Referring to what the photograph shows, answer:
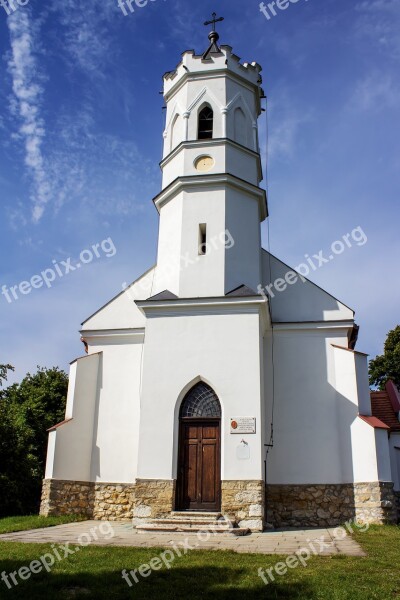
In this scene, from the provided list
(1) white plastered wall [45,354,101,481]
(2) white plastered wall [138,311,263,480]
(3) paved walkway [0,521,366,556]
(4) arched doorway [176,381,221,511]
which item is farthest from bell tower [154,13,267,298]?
(3) paved walkway [0,521,366,556]

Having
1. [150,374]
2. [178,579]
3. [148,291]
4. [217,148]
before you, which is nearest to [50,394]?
[148,291]

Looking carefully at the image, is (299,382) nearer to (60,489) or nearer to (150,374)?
(150,374)

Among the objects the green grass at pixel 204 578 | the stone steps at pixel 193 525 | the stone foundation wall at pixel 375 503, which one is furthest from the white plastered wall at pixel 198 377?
the green grass at pixel 204 578

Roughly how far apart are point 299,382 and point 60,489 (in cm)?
785

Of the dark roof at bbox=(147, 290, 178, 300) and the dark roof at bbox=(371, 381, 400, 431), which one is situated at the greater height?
the dark roof at bbox=(147, 290, 178, 300)

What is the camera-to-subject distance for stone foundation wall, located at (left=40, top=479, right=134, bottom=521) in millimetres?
15537

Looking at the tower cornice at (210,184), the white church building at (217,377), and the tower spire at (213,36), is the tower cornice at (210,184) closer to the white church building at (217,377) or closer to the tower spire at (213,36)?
the white church building at (217,377)

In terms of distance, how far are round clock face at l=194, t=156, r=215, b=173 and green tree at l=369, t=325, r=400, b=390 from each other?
20.8 metres

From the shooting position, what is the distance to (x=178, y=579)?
707cm

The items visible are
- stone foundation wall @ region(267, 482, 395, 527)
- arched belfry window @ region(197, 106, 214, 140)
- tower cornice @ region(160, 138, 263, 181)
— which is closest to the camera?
stone foundation wall @ region(267, 482, 395, 527)

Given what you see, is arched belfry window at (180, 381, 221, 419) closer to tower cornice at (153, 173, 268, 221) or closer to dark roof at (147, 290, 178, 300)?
dark roof at (147, 290, 178, 300)

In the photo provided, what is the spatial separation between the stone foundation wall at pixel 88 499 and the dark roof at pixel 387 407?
30.7 feet

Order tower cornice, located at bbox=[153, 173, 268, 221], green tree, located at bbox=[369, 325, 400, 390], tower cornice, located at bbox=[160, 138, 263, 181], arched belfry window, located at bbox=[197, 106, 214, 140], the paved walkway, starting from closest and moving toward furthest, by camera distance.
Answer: the paved walkway
tower cornice, located at bbox=[153, 173, 268, 221]
tower cornice, located at bbox=[160, 138, 263, 181]
arched belfry window, located at bbox=[197, 106, 214, 140]
green tree, located at bbox=[369, 325, 400, 390]

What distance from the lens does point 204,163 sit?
17250mm
